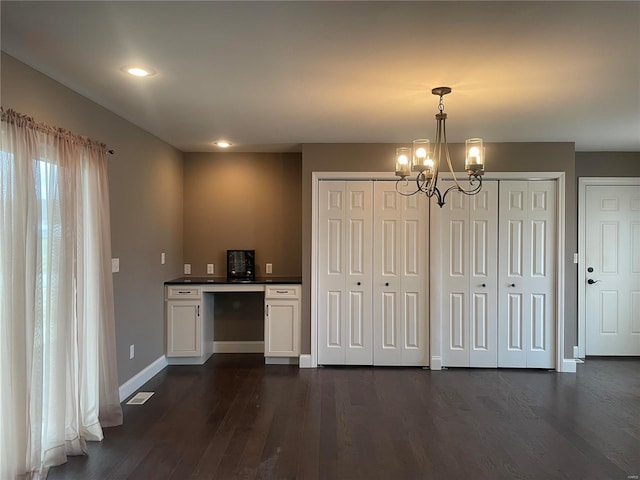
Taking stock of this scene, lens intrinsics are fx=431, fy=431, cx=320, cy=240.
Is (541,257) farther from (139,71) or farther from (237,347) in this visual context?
(139,71)

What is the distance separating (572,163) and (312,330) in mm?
3375

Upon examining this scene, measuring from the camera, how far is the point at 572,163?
4688mm

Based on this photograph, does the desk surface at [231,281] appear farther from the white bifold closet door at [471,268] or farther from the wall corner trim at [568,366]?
the wall corner trim at [568,366]

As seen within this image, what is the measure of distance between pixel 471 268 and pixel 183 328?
3.27 m

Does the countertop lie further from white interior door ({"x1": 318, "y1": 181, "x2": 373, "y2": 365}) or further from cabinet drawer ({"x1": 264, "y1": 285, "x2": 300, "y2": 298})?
white interior door ({"x1": 318, "y1": 181, "x2": 373, "y2": 365})

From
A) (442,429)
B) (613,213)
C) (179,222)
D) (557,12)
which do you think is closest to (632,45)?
(557,12)

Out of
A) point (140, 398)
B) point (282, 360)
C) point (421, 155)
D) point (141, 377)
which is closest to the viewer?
point (421, 155)

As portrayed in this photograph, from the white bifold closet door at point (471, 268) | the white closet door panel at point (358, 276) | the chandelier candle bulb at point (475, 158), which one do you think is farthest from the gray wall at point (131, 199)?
the white bifold closet door at point (471, 268)

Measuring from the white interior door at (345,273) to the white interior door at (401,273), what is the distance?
104mm

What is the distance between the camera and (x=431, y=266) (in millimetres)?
4754

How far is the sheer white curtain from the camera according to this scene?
2.30 metres

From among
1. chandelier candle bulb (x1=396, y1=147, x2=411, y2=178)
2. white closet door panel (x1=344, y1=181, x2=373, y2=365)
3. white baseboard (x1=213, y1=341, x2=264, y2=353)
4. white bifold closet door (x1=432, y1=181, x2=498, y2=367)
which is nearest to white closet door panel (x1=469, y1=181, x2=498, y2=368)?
white bifold closet door (x1=432, y1=181, x2=498, y2=367)

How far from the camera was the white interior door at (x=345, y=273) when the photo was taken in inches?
189

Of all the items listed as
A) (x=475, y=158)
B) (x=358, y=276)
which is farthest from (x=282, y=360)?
(x=475, y=158)
